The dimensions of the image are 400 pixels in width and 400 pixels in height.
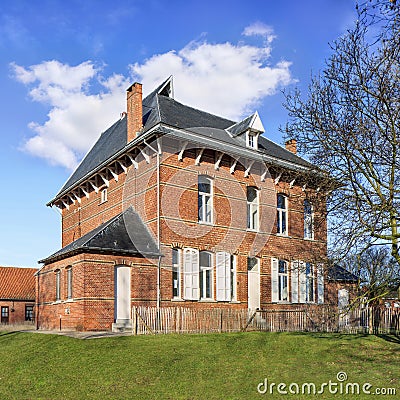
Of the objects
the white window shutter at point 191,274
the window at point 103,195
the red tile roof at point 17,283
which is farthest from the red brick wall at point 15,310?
the white window shutter at point 191,274

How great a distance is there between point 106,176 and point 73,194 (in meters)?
4.44

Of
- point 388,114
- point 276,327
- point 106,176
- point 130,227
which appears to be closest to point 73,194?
point 106,176

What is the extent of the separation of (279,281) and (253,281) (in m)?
1.71

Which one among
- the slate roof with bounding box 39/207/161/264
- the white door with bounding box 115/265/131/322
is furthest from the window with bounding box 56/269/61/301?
the white door with bounding box 115/265/131/322

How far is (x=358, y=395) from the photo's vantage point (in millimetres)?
11031

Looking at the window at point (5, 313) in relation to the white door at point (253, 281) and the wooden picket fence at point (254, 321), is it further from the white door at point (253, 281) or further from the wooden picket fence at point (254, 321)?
the wooden picket fence at point (254, 321)

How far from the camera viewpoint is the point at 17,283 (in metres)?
45.6

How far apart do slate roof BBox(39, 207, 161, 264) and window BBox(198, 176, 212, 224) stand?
2693mm

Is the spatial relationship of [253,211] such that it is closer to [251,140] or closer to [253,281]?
[253,281]

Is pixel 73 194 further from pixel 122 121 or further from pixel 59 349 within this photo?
pixel 59 349

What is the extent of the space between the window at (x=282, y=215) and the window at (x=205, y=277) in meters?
5.24

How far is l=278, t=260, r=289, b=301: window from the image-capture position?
26.7 meters

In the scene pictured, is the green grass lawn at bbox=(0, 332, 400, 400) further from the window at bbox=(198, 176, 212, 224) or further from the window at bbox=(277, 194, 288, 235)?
the window at bbox=(277, 194, 288, 235)

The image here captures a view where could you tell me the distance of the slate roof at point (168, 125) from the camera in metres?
23.9
